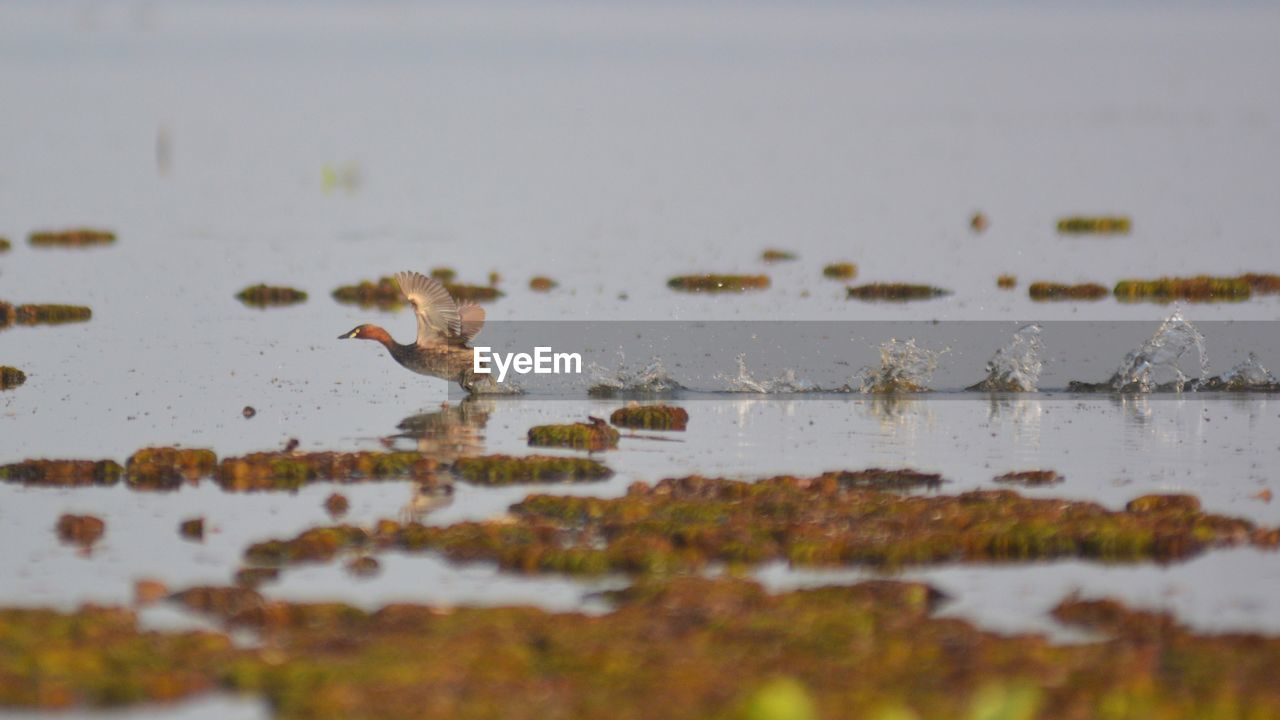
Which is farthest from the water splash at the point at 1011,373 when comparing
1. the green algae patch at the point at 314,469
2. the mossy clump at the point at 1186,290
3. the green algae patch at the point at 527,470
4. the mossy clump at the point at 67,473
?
the mossy clump at the point at 67,473

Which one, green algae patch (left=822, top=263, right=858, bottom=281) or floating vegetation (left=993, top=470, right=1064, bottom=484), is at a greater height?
green algae patch (left=822, top=263, right=858, bottom=281)

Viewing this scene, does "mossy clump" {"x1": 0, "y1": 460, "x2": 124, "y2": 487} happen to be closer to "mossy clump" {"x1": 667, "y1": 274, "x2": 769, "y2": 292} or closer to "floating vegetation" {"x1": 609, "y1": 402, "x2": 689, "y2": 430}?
"floating vegetation" {"x1": 609, "y1": 402, "x2": 689, "y2": 430}

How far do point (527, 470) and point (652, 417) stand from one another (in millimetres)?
4023

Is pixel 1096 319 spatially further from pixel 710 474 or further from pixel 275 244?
pixel 275 244

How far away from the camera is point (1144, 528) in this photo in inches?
736

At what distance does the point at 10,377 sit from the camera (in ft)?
96.8

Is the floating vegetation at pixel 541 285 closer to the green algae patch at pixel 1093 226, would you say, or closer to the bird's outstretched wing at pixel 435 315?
the bird's outstretched wing at pixel 435 315

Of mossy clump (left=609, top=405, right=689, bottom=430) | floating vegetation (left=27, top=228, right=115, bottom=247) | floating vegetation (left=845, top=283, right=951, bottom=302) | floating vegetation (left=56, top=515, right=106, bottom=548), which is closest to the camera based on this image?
floating vegetation (left=56, top=515, right=106, bottom=548)

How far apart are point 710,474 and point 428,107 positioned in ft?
268

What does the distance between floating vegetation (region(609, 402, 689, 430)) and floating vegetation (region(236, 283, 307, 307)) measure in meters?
15.6

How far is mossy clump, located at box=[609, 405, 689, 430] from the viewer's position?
84.6 ft

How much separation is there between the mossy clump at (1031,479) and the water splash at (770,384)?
740 centimetres

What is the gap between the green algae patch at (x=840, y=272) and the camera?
42.3m

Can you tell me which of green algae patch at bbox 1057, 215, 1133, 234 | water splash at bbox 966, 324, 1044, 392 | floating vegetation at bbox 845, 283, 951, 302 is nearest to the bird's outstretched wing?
water splash at bbox 966, 324, 1044, 392
